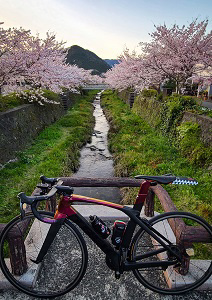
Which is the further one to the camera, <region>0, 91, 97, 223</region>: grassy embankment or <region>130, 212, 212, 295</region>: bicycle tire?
<region>0, 91, 97, 223</region>: grassy embankment

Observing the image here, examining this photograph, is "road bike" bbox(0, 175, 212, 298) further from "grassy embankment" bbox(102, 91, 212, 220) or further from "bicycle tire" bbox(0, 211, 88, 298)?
"grassy embankment" bbox(102, 91, 212, 220)

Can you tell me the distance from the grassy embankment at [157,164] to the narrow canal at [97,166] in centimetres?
51

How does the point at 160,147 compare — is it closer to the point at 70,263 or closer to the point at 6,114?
the point at 6,114

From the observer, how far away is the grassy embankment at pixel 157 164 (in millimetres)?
5797

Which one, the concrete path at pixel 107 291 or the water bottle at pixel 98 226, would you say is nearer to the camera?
the water bottle at pixel 98 226

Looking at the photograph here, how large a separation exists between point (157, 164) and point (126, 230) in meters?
6.14

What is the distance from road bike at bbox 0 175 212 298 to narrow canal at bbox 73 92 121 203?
466 cm

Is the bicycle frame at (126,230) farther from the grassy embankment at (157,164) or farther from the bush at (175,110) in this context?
the bush at (175,110)

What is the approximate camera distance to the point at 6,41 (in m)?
8.70

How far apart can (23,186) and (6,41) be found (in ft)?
19.7

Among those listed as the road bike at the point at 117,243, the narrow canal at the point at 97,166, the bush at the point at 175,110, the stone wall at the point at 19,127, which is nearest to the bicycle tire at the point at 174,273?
the road bike at the point at 117,243

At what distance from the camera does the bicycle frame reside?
8.45 ft

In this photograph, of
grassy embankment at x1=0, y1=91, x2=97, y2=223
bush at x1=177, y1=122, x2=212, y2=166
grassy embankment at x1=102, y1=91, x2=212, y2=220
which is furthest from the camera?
bush at x1=177, y1=122, x2=212, y2=166

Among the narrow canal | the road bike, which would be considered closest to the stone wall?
the narrow canal
